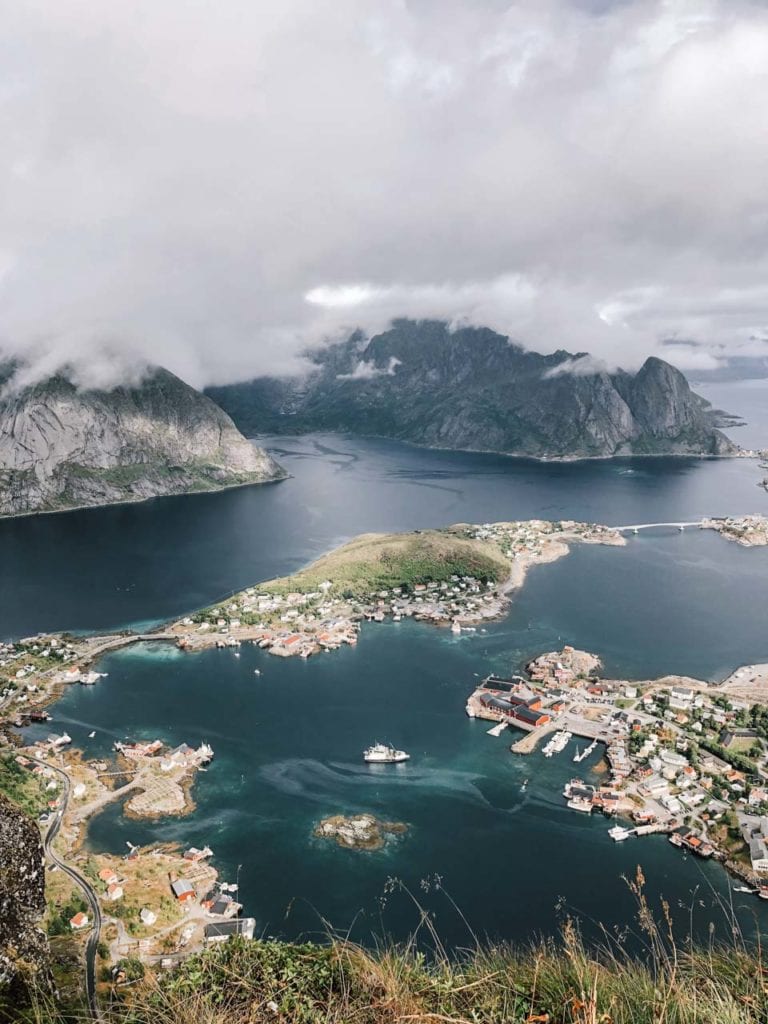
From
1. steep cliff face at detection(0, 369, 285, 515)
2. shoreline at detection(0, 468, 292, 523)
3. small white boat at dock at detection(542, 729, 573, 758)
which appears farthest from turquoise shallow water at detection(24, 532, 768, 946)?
steep cliff face at detection(0, 369, 285, 515)

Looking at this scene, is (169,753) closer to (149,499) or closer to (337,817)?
(337,817)

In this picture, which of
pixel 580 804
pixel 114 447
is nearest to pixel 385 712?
pixel 580 804

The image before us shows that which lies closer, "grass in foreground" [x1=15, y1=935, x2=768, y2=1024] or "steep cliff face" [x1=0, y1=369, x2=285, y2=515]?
"grass in foreground" [x1=15, y1=935, x2=768, y2=1024]

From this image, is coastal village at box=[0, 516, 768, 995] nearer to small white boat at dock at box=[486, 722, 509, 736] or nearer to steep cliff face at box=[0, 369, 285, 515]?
small white boat at dock at box=[486, 722, 509, 736]

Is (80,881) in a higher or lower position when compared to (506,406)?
lower

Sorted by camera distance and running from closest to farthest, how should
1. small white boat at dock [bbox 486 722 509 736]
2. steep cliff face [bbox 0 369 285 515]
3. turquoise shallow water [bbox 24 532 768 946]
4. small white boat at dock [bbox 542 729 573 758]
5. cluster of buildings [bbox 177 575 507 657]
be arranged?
turquoise shallow water [bbox 24 532 768 946], small white boat at dock [bbox 542 729 573 758], small white boat at dock [bbox 486 722 509 736], cluster of buildings [bbox 177 575 507 657], steep cliff face [bbox 0 369 285 515]

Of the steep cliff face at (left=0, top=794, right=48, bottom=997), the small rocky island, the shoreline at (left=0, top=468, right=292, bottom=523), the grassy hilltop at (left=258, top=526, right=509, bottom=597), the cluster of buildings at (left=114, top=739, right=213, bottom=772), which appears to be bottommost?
the small rocky island

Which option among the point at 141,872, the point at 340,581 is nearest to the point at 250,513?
the point at 340,581

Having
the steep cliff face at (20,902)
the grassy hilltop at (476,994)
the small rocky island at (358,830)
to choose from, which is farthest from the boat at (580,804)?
the steep cliff face at (20,902)
